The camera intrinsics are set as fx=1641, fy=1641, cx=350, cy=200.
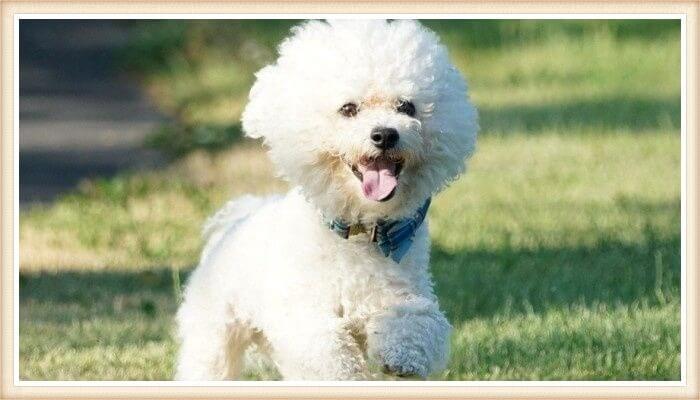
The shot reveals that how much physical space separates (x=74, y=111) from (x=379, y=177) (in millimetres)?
11945

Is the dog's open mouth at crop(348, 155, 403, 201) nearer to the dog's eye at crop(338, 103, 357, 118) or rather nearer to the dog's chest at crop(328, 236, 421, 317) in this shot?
the dog's eye at crop(338, 103, 357, 118)

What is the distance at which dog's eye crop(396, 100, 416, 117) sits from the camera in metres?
6.61

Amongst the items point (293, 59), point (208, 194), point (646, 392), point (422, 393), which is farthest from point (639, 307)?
point (208, 194)

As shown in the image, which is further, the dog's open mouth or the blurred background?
the blurred background

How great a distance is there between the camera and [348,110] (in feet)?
21.8

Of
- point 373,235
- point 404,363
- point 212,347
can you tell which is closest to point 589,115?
point 212,347

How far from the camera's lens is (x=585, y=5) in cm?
795

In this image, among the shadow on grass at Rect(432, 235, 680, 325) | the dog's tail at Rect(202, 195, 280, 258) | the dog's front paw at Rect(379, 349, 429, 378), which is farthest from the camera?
the shadow on grass at Rect(432, 235, 680, 325)

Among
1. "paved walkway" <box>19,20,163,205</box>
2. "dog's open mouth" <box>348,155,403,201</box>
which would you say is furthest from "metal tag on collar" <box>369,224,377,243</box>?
"paved walkway" <box>19,20,163,205</box>

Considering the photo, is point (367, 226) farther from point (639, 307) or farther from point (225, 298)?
point (639, 307)

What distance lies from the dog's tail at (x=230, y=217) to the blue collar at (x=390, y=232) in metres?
0.86

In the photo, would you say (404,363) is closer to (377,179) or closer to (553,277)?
(377,179)

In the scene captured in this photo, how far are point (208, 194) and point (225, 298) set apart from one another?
5931 millimetres

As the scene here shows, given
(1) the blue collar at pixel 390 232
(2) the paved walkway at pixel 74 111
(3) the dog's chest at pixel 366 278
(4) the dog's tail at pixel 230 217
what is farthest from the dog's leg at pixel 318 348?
(2) the paved walkway at pixel 74 111
